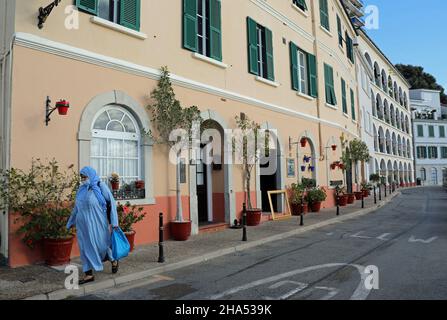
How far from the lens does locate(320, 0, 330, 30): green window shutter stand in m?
18.8

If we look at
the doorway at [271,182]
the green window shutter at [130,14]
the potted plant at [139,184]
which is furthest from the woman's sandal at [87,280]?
the doorway at [271,182]

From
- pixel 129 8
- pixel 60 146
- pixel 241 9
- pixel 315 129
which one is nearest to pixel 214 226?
pixel 60 146

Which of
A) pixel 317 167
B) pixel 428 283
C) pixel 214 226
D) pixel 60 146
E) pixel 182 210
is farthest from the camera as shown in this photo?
pixel 317 167

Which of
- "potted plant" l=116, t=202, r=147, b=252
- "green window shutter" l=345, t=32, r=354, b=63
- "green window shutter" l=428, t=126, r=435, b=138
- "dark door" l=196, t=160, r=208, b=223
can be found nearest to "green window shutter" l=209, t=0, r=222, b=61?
"dark door" l=196, t=160, r=208, b=223

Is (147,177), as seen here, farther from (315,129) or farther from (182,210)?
(315,129)

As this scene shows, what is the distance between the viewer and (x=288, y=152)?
49.3ft

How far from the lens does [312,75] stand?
1684 centimetres

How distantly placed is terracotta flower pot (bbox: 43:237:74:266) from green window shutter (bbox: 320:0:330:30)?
16376 mm

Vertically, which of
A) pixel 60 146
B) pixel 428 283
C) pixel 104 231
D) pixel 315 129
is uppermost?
pixel 315 129

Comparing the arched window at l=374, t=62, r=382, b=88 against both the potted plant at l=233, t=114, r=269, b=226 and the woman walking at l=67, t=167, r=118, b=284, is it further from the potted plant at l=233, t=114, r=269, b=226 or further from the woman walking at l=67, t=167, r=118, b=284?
the woman walking at l=67, t=167, r=118, b=284

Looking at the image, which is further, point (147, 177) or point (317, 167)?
point (317, 167)

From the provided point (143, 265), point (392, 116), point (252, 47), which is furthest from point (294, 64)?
point (392, 116)

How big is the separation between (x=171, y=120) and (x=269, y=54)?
244 inches

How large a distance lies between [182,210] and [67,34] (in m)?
4.90
